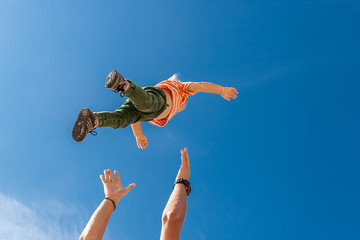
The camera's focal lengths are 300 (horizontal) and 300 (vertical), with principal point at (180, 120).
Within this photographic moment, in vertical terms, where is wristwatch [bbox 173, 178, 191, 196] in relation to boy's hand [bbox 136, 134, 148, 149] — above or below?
below

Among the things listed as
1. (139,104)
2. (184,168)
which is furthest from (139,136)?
(184,168)

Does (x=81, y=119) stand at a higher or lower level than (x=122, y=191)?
higher

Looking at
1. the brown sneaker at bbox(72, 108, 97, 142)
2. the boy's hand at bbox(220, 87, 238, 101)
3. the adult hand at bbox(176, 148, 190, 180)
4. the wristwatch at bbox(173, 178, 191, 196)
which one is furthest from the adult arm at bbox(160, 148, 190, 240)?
the boy's hand at bbox(220, 87, 238, 101)

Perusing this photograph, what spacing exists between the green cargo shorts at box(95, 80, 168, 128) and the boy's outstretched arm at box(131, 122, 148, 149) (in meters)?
1.56

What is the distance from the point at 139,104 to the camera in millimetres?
4531

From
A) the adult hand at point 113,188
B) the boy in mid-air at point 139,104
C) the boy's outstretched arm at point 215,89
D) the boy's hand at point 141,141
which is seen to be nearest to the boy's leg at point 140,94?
the boy in mid-air at point 139,104

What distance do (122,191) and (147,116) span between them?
1.61 meters

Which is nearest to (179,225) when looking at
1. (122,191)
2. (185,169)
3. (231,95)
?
(185,169)

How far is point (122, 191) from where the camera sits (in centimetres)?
389

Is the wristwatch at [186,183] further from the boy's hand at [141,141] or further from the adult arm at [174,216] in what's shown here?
the boy's hand at [141,141]

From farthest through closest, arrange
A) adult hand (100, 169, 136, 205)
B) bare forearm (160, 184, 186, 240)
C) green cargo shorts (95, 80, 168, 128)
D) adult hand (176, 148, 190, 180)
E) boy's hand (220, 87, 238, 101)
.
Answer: boy's hand (220, 87, 238, 101) < green cargo shorts (95, 80, 168, 128) < adult hand (100, 169, 136, 205) < adult hand (176, 148, 190, 180) < bare forearm (160, 184, 186, 240)

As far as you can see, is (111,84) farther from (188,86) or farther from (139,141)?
(139,141)

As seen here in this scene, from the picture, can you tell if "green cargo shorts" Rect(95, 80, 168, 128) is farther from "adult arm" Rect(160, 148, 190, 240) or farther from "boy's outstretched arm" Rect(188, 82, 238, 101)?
"adult arm" Rect(160, 148, 190, 240)

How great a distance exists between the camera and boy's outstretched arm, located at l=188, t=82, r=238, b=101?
18.2 ft
